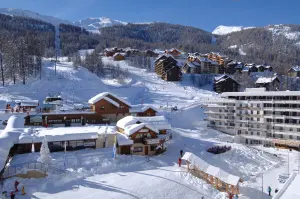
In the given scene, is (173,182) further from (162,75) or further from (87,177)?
(162,75)

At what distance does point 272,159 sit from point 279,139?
939cm

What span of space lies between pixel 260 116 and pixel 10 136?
124 feet

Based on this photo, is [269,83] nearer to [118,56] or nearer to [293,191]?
[118,56]

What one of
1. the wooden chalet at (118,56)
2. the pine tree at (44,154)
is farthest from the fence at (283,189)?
the wooden chalet at (118,56)

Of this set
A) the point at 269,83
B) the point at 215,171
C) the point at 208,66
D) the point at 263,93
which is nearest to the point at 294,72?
the point at 208,66

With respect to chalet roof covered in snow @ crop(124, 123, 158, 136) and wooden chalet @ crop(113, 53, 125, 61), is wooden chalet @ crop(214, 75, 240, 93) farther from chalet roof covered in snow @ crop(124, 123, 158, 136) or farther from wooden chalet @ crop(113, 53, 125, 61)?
chalet roof covered in snow @ crop(124, 123, 158, 136)

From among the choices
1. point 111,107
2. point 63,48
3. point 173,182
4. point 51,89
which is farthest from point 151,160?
point 63,48

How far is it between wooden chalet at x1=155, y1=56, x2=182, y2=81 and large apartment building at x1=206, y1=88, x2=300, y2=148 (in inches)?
1441

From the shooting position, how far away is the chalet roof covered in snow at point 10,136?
25009mm

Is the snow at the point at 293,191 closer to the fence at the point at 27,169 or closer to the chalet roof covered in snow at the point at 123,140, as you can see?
the chalet roof covered in snow at the point at 123,140

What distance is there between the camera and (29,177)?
2492 centimetres

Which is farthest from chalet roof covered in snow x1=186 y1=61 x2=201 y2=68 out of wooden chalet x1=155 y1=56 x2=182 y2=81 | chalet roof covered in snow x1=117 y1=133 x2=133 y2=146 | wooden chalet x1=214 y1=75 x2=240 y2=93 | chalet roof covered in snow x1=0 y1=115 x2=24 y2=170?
chalet roof covered in snow x1=0 y1=115 x2=24 y2=170

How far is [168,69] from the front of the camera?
Result: 90.7 meters

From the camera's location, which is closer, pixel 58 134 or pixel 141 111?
pixel 58 134
